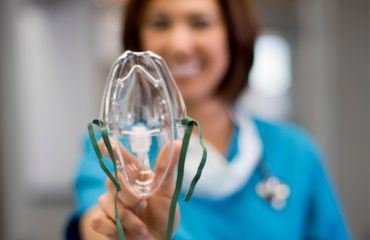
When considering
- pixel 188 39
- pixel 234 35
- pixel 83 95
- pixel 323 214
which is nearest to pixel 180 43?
pixel 188 39

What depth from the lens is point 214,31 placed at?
71cm

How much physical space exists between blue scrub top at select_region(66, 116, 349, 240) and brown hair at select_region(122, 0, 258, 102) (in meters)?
0.09

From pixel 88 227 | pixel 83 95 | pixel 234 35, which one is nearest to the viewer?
pixel 88 227

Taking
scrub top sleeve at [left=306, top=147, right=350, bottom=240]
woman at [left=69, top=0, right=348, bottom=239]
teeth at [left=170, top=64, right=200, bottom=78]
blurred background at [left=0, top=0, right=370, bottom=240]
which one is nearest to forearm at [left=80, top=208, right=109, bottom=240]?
woman at [left=69, top=0, right=348, bottom=239]

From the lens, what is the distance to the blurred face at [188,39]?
0.64 m

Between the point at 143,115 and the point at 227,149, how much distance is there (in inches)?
15.8

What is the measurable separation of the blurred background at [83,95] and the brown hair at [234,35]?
1.14 m

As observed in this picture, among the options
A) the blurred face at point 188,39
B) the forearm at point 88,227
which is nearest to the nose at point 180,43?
the blurred face at point 188,39

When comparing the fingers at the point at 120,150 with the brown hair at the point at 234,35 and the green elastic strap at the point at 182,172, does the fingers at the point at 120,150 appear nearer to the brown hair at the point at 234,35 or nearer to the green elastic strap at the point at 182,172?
the green elastic strap at the point at 182,172

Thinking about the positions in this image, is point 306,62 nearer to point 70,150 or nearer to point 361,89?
point 361,89

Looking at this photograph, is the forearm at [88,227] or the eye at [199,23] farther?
the eye at [199,23]

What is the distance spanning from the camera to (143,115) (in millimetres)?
436

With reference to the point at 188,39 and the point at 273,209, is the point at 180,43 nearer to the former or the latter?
the point at 188,39

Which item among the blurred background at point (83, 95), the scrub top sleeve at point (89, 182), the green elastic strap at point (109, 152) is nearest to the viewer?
the green elastic strap at point (109, 152)
